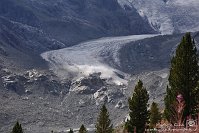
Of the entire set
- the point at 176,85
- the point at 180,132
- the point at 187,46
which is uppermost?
the point at 187,46

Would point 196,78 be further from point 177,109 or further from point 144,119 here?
point 177,109

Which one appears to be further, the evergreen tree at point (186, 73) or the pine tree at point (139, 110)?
the pine tree at point (139, 110)

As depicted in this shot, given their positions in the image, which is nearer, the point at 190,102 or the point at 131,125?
the point at 190,102

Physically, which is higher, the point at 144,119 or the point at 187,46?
the point at 187,46

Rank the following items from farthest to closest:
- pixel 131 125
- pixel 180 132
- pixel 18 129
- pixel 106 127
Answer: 1. pixel 106 127
2. pixel 18 129
3. pixel 131 125
4. pixel 180 132

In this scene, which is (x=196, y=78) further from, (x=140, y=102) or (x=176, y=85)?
(x=140, y=102)

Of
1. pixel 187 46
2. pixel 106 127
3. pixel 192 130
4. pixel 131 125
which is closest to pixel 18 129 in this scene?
pixel 131 125

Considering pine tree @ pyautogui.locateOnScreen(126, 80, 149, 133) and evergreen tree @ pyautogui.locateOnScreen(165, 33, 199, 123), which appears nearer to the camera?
evergreen tree @ pyautogui.locateOnScreen(165, 33, 199, 123)

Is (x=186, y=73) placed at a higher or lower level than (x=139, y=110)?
higher

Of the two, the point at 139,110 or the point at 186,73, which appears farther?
the point at 139,110

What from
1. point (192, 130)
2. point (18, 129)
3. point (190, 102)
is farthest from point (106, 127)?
point (192, 130)

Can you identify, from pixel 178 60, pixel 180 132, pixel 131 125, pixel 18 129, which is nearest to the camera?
pixel 180 132
